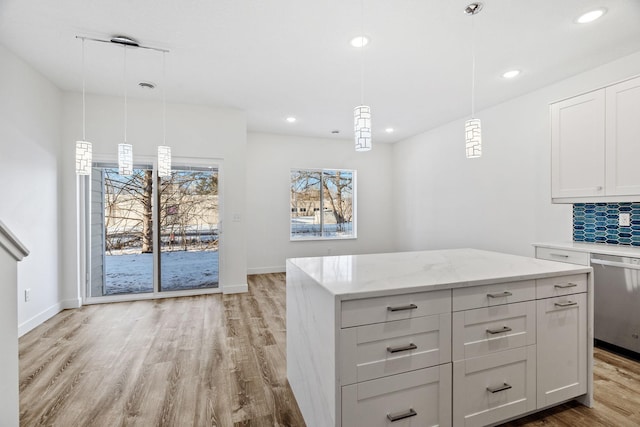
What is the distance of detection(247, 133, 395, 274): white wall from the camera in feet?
19.3

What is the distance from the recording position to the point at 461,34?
258 cm

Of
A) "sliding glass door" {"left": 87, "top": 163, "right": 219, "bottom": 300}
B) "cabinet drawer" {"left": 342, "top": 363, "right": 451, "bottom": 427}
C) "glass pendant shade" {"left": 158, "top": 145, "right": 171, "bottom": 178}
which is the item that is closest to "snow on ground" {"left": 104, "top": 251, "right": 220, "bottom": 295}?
"sliding glass door" {"left": 87, "top": 163, "right": 219, "bottom": 300}

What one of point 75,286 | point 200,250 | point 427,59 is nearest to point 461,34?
point 427,59

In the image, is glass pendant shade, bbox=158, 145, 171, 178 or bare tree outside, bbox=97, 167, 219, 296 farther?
bare tree outside, bbox=97, 167, 219, 296

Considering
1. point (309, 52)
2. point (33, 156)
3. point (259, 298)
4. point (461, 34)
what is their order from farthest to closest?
point (259, 298) → point (33, 156) → point (309, 52) → point (461, 34)

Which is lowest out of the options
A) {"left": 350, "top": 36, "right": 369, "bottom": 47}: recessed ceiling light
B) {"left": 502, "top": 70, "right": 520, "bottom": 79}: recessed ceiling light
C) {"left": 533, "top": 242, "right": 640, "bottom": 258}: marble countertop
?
{"left": 533, "top": 242, "right": 640, "bottom": 258}: marble countertop

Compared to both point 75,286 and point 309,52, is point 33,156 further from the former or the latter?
point 309,52

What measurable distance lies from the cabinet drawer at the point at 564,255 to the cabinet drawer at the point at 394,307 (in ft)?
7.04

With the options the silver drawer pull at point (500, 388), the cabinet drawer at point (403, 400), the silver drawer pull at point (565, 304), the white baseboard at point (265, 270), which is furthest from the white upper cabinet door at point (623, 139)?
the white baseboard at point (265, 270)

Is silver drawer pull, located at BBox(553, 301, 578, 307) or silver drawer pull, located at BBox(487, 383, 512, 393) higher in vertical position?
silver drawer pull, located at BBox(553, 301, 578, 307)

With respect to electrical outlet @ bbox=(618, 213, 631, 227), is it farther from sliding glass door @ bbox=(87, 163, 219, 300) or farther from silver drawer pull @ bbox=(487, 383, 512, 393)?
sliding glass door @ bbox=(87, 163, 219, 300)

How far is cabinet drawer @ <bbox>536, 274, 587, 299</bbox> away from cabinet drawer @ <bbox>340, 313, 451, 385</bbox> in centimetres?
67

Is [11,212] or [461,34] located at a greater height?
[461,34]

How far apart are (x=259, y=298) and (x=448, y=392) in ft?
10.4
